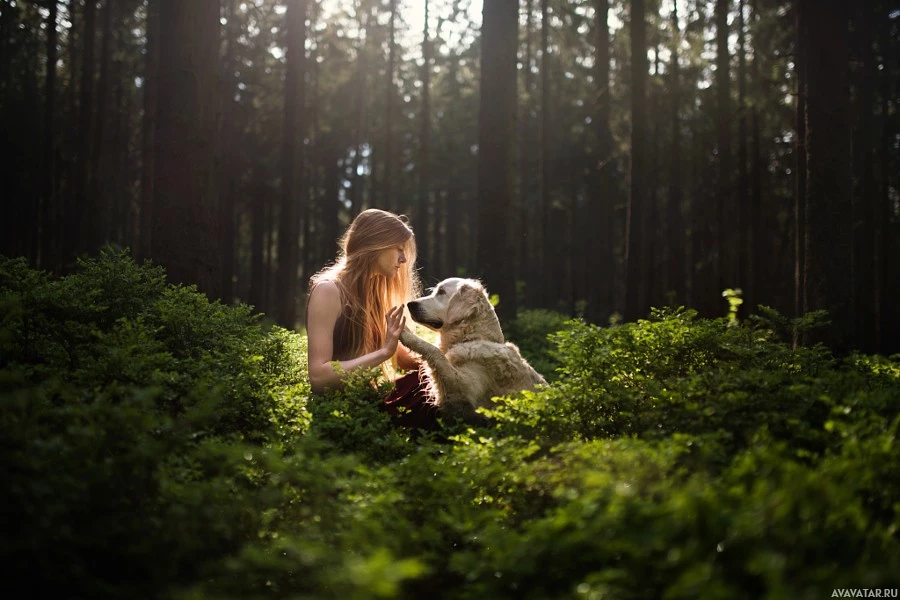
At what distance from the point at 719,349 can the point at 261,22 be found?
1056 inches

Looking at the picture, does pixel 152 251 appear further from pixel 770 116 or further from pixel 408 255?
pixel 770 116

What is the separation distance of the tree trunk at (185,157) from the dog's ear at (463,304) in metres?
3.44

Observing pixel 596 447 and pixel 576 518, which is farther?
pixel 596 447

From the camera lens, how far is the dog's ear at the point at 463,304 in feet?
19.9

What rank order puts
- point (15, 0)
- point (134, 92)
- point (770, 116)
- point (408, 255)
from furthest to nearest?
point (134, 92), point (15, 0), point (770, 116), point (408, 255)

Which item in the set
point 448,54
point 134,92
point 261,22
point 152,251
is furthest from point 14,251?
point 152,251

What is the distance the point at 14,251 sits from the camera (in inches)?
1264

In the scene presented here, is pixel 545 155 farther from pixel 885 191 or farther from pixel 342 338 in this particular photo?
pixel 342 338

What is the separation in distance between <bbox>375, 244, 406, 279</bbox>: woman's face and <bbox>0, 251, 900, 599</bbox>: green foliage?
1405 mm

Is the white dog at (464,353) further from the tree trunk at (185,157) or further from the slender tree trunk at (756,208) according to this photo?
the slender tree trunk at (756,208)

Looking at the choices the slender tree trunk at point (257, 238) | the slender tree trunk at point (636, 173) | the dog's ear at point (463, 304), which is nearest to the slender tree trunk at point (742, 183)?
the slender tree trunk at point (636, 173)

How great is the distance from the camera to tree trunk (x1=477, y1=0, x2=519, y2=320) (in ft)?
38.2

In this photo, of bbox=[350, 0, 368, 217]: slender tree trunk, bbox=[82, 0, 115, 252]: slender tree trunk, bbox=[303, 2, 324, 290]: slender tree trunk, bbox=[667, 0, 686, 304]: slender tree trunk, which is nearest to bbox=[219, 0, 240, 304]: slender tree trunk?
Result: bbox=[303, 2, 324, 290]: slender tree trunk

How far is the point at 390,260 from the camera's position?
6.35 meters
